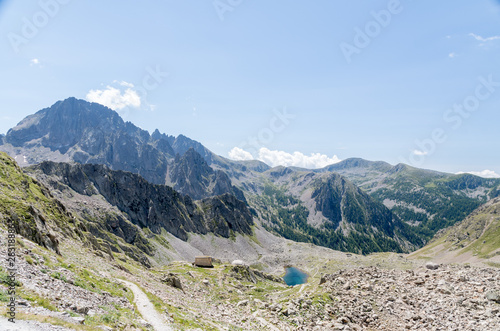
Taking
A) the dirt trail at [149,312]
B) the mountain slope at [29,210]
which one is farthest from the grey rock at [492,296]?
the mountain slope at [29,210]

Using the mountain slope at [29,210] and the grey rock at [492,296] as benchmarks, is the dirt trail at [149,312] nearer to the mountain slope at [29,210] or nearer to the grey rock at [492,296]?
the mountain slope at [29,210]

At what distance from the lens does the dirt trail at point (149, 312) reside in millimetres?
26438

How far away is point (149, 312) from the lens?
29.3 m

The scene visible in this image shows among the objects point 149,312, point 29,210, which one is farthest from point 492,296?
point 29,210

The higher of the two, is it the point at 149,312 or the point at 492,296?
the point at 149,312

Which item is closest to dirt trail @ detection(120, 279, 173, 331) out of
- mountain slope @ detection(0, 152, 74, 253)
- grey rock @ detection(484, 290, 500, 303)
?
mountain slope @ detection(0, 152, 74, 253)

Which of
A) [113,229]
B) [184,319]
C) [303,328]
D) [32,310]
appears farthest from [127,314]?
[113,229]

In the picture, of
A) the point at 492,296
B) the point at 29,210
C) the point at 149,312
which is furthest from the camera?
the point at 29,210

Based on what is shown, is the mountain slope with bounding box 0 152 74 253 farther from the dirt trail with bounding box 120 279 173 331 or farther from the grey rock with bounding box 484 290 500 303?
the grey rock with bounding box 484 290 500 303

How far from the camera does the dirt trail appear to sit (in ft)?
86.7

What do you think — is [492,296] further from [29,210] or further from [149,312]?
Answer: [29,210]

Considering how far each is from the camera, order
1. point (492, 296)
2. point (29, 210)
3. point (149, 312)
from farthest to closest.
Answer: point (29, 210)
point (492, 296)
point (149, 312)

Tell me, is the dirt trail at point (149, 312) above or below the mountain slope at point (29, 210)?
below

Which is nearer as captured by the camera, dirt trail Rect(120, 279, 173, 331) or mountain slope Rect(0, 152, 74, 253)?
dirt trail Rect(120, 279, 173, 331)
